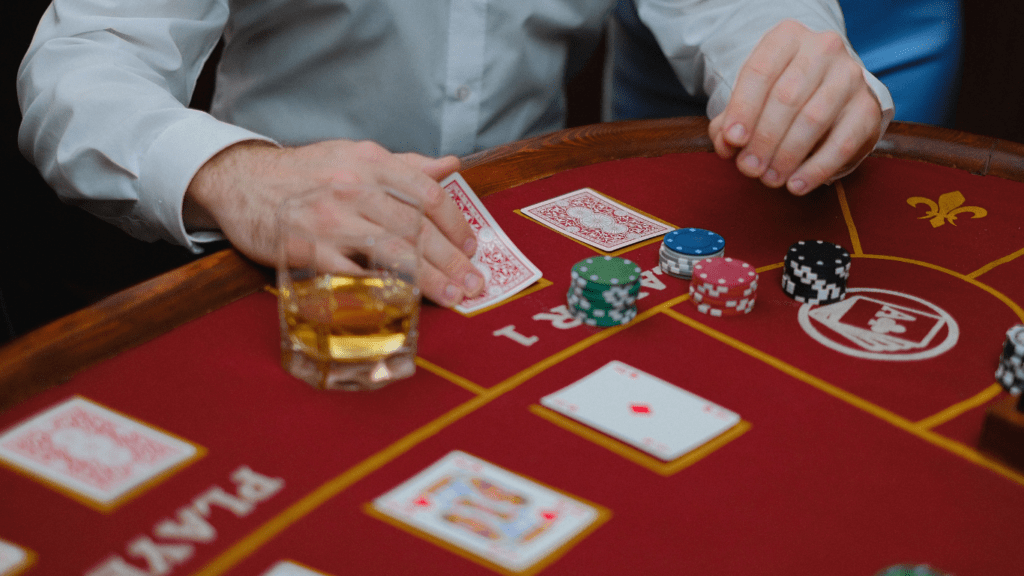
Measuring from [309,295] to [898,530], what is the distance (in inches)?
27.8

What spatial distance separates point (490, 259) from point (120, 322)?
0.53 metres

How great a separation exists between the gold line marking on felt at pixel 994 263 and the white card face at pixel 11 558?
1.34m

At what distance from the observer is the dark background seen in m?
2.85

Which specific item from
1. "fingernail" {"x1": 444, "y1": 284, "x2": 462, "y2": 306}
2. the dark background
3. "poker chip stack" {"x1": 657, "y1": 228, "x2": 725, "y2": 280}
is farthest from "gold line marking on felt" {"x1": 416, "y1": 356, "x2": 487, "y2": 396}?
the dark background

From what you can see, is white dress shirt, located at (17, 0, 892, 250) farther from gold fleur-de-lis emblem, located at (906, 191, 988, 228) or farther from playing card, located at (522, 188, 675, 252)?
playing card, located at (522, 188, 675, 252)

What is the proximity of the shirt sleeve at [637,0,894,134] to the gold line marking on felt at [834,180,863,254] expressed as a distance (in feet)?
1.46

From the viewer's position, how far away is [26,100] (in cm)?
160

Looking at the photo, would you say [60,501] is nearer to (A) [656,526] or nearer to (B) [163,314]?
(B) [163,314]

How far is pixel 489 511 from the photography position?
0.88 metres

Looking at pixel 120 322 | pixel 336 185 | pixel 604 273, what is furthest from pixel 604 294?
pixel 120 322

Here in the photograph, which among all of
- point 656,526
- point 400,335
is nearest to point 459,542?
point 656,526

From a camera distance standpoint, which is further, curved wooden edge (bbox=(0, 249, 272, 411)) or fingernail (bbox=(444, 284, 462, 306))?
fingernail (bbox=(444, 284, 462, 306))

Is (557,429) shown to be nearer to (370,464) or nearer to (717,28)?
(370,464)

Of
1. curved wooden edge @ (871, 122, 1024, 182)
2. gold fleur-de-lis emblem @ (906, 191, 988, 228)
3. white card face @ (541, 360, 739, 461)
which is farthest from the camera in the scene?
curved wooden edge @ (871, 122, 1024, 182)
